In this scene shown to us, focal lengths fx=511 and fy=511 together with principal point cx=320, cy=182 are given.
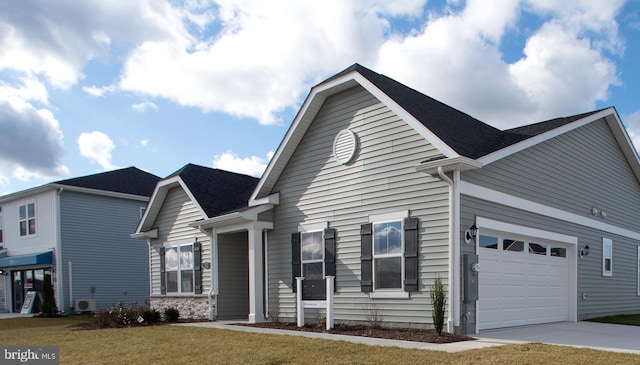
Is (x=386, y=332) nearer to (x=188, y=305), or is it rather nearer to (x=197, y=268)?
(x=197, y=268)

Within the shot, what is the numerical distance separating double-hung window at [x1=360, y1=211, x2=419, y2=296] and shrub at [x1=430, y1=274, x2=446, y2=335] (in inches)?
29.6

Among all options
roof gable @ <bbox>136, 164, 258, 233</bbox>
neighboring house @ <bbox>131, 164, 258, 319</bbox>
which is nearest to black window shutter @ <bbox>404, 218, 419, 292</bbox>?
neighboring house @ <bbox>131, 164, 258, 319</bbox>

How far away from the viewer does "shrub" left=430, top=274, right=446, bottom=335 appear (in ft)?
30.9

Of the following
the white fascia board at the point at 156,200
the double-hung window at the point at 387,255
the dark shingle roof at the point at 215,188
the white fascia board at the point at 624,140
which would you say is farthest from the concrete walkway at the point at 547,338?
the white fascia board at the point at 156,200

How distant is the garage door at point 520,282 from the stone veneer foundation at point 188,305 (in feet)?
27.9

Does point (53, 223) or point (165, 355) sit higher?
point (53, 223)

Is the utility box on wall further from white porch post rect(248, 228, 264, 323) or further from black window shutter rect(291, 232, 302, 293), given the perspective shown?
white porch post rect(248, 228, 264, 323)

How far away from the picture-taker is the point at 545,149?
1289 cm

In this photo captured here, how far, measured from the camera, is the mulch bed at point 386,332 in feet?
29.7

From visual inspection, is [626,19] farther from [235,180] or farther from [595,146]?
[235,180]

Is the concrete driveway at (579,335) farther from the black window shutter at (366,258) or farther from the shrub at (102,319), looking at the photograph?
the shrub at (102,319)

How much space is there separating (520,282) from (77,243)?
18.2 m

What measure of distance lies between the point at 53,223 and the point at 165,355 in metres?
16.1

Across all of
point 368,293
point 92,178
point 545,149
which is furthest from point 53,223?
Result: point 545,149
